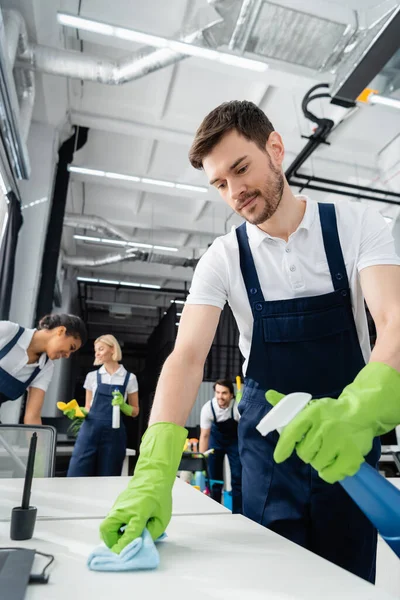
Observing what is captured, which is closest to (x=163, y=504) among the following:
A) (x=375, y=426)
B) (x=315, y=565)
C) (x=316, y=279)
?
(x=315, y=565)

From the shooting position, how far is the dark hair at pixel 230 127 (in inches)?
42.1

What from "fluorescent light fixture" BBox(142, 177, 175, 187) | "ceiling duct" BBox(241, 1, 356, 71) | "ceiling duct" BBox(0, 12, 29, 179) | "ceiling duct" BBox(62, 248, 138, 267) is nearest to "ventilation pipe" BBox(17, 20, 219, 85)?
"ceiling duct" BBox(0, 12, 29, 179)

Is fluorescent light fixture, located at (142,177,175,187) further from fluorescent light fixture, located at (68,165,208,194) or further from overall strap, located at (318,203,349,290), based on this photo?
overall strap, located at (318,203,349,290)

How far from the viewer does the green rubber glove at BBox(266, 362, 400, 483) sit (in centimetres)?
65

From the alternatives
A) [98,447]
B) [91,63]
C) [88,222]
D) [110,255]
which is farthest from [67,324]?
[110,255]

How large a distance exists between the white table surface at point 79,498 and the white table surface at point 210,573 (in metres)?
0.22

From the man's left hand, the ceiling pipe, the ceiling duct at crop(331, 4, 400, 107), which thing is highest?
the ceiling pipe

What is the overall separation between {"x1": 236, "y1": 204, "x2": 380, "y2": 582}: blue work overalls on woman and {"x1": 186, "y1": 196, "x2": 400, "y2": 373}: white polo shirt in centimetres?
3

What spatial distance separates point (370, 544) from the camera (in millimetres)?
922

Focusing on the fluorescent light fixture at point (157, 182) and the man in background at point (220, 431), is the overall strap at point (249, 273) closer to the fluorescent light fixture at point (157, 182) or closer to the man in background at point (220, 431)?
the man in background at point (220, 431)

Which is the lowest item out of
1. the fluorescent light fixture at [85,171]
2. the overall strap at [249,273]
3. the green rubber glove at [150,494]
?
the green rubber glove at [150,494]

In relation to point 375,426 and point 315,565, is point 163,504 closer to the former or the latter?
point 315,565

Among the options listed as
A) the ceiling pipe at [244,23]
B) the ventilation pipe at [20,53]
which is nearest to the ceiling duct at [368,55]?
the ceiling pipe at [244,23]

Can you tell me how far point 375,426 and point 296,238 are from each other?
22.1 inches
